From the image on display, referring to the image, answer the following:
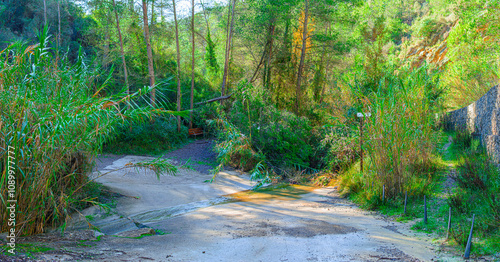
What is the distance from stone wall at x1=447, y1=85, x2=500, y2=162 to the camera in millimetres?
6673

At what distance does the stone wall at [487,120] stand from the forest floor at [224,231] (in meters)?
2.99

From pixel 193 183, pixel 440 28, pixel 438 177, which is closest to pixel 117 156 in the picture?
pixel 193 183

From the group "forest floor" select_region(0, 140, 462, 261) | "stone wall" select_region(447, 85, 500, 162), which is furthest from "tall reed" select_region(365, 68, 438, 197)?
"stone wall" select_region(447, 85, 500, 162)

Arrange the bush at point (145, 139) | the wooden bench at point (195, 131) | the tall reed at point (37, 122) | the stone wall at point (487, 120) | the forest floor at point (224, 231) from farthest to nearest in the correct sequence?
1. the wooden bench at point (195, 131)
2. the bush at point (145, 139)
3. the stone wall at point (487, 120)
4. the tall reed at point (37, 122)
5. the forest floor at point (224, 231)

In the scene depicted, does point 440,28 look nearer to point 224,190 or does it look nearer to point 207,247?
point 224,190

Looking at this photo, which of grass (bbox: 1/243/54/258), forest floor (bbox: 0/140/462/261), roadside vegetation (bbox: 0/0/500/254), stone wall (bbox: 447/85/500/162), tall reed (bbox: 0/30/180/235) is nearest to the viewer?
grass (bbox: 1/243/54/258)

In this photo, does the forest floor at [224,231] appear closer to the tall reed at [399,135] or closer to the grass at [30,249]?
the grass at [30,249]

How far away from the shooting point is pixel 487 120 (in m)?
7.48

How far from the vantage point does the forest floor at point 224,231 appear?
3902 mm

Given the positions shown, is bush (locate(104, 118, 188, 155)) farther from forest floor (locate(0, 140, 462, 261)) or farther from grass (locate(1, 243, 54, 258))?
grass (locate(1, 243, 54, 258))

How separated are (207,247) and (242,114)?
841 centimetres

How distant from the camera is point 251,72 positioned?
20.0 metres

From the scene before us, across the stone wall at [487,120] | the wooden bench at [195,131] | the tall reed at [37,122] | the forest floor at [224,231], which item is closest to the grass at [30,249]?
the forest floor at [224,231]

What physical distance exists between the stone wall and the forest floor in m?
2.99
